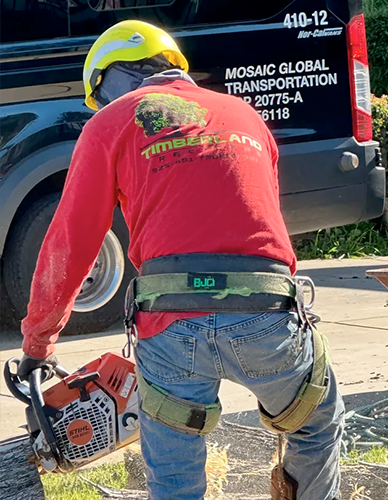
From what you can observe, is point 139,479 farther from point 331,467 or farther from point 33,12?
point 33,12

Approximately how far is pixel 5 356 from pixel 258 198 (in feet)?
11.2

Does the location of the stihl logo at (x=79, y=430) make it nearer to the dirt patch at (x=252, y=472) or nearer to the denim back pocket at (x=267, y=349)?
the denim back pocket at (x=267, y=349)

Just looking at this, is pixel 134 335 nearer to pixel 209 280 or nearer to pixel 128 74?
pixel 209 280

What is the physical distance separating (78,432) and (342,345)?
3115mm

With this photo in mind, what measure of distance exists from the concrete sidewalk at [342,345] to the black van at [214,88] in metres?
0.29

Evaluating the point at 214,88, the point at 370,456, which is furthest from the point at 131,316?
the point at 214,88

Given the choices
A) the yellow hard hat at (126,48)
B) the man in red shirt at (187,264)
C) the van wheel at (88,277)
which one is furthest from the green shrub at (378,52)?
the man in red shirt at (187,264)

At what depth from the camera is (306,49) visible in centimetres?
621

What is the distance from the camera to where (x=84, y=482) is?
3699 mm

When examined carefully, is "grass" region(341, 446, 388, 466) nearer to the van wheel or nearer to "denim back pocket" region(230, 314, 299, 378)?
"denim back pocket" region(230, 314, 299, 378)

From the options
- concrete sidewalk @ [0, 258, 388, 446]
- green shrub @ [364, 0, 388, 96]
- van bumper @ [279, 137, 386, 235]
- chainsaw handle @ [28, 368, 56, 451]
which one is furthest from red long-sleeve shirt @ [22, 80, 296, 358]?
green shrub @ [364, 0, 388, 96]

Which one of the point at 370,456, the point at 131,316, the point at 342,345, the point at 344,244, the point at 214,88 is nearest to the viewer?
the point at 131,316

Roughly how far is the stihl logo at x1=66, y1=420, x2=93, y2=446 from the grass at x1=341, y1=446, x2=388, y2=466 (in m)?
1.33

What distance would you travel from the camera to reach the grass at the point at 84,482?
141 inches
